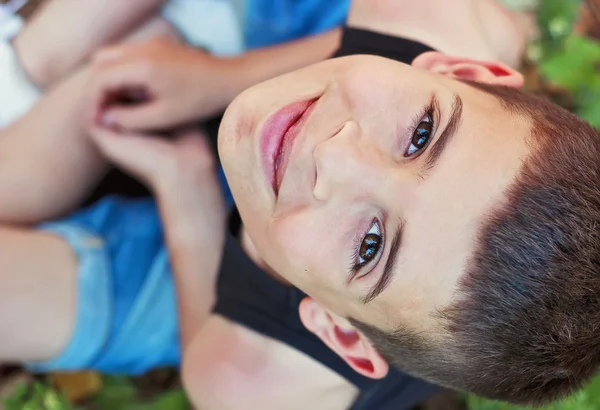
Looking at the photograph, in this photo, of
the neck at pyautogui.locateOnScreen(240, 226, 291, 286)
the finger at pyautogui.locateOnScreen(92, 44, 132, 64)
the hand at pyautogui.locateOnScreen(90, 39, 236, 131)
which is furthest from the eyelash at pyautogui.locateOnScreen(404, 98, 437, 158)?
the finger at pyautogui.locateOnScreen(92, 44, 132, 64)

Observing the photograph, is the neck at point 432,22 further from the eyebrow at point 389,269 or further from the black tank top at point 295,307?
the eyebrow at point 389,269

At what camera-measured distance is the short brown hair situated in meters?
0.66

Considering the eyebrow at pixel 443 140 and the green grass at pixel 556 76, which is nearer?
the eyebrow at pixel 443 140

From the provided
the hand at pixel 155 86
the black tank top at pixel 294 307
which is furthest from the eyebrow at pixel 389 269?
the hand at pixel 155 86

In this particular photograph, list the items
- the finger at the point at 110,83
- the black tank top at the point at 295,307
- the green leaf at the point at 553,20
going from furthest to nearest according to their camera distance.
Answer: the green leaf at the point at 553,20
the finger at the point at 110,83
the black tank top at the point at 295,307

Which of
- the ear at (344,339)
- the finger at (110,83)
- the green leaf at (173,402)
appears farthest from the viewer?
the green leaf at (173,402)

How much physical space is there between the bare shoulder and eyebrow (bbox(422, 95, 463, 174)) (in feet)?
1.41

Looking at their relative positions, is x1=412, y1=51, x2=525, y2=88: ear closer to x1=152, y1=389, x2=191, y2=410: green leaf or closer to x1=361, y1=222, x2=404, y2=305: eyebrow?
x1=361, y1=222, x2=404, y2=305: eyebrow

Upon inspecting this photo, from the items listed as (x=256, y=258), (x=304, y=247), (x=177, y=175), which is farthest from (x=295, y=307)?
(x=177, y=175)

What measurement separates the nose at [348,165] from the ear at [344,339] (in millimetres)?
215

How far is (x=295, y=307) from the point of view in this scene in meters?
0.96

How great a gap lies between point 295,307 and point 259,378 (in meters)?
0.13

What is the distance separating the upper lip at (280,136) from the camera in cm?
76

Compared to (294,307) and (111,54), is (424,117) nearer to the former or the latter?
(294,307)
